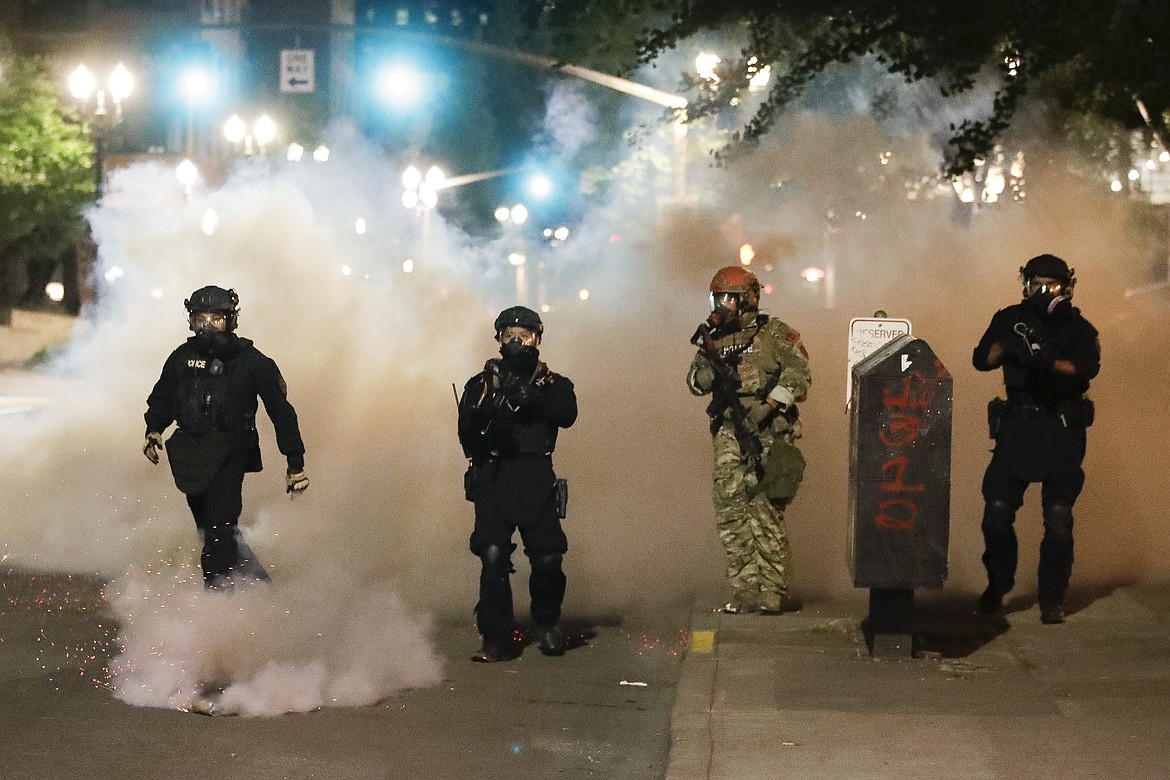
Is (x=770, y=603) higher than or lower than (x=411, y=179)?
lower

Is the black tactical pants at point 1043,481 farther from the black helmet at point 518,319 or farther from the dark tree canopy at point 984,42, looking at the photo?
the dark tree canopy at point 984,42

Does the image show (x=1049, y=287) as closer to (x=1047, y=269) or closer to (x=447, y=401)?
(x=1047, y=269)

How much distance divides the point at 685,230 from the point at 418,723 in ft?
66.7

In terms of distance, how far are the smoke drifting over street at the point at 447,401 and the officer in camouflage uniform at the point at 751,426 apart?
60 cm

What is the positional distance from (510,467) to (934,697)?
7.11ft

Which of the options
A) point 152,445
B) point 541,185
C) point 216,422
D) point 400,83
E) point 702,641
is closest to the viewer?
point 216,422

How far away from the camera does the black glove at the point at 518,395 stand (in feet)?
25.5

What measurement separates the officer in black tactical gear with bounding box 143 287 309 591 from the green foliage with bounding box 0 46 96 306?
29.2 metres

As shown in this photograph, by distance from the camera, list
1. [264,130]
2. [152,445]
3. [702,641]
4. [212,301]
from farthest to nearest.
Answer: [264,130] < [702,641] < [152,445] < [212,301]

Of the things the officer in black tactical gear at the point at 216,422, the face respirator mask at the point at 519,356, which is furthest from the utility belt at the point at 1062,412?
the officer in black tactical gear at the point at 216,422

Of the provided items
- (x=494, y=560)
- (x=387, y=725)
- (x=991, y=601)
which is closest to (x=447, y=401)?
(x=991, y=601)

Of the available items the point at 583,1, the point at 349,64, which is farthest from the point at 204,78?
the point at 349,64

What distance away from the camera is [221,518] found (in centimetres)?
779

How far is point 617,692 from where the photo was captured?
7.42 meters
